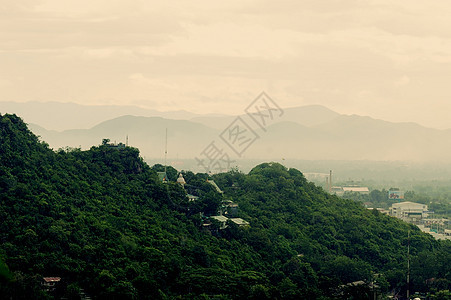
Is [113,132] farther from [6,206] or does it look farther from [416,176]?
[6,206]

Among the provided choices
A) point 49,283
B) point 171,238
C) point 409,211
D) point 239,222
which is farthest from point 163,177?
point 409,211

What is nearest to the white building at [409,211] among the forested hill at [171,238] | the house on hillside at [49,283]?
the forested hill at [171,238]

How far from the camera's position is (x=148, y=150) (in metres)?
188

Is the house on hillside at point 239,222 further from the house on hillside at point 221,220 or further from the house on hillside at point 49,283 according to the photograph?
the house on hillside at point 49,283

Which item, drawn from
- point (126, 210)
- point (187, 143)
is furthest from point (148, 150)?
point (126, 210)

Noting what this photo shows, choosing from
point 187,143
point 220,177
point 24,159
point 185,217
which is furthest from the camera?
point 187,143

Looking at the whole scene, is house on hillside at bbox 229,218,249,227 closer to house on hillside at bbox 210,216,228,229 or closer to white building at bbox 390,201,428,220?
house on hillside at bbox 210,216,228,229

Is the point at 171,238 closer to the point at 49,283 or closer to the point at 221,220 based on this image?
the point at 221,220

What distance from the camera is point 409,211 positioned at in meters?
61.4

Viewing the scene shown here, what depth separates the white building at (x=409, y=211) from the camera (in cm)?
5979

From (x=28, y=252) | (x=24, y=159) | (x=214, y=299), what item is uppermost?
(x=24, y=159)

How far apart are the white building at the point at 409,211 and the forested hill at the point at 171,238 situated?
73.1ft

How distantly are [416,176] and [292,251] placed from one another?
121 meters

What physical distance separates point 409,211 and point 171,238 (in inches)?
1542
